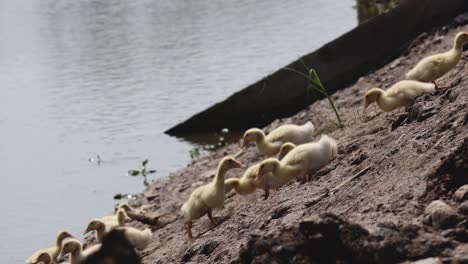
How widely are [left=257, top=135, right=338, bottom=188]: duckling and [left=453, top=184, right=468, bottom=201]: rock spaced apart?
3042 millimetres

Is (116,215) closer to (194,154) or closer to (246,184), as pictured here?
(246,184)

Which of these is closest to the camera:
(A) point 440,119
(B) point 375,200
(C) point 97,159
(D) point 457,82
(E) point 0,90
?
(B) point 375,200

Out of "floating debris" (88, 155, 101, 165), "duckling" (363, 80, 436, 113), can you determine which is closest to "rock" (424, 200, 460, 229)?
"duckling" (363, 80, 436, 113)

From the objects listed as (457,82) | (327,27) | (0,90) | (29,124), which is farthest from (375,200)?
(327,27)

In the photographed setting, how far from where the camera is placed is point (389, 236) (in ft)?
14.1

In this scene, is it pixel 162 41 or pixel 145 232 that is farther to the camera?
pixel 162 41

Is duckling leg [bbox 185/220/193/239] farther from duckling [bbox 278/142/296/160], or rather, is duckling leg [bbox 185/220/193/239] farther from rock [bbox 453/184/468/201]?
rock [bbox 453/184/468/201]

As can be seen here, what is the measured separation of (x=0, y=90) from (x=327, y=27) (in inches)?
284

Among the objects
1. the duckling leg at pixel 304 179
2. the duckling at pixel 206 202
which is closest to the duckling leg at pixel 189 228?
the duckling at pixel 206 202

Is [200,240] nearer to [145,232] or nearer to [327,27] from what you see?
[145,232]

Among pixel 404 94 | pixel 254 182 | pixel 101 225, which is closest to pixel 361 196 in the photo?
pixel 254 182

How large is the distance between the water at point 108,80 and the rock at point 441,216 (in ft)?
21.5

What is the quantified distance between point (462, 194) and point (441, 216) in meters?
0.34

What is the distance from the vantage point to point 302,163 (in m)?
8.23
